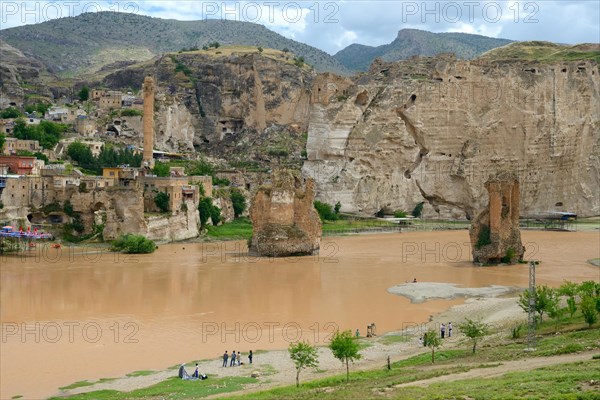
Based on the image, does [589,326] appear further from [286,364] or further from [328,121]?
[328,121]

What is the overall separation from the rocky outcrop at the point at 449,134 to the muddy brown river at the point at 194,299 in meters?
23.7

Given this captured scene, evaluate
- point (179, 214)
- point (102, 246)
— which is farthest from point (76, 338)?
point (179, 214)

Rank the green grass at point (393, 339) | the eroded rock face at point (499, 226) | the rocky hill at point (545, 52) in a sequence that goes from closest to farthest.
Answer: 1. the green grass at point (393, 339)
2. the eroded rock face at point (499, 226)
3. the rocky hill at point (545, 52)

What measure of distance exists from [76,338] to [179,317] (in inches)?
173

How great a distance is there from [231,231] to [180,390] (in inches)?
1557

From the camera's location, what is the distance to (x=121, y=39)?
161125 mm

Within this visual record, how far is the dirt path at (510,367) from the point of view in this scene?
15125 millimetres

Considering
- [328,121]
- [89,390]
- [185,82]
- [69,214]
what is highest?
[185,82]

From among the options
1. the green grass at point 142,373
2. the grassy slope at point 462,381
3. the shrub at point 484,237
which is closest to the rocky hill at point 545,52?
the shrub at point 484,237

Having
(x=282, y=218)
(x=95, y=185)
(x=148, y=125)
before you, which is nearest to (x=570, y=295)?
(x=282, y=218)

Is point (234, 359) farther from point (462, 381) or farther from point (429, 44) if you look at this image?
point (429, 44)

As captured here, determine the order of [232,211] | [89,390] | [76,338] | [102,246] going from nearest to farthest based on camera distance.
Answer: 1. [89,390]
2. [76,338]
3. [102,246]
4. [232,211]

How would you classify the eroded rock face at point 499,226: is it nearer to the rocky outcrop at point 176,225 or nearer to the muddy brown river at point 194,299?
the muddy brown river at point 194,299

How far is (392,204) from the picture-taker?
7462 cm
